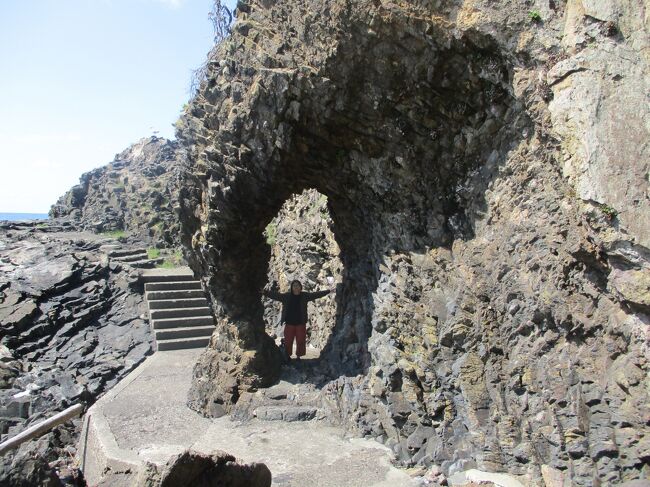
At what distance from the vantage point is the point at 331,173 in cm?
835

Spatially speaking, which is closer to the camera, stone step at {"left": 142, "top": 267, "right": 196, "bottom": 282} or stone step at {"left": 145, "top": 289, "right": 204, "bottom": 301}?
stone step at {"left": 145, "top": 289, "right": 204, "bottom": 301}

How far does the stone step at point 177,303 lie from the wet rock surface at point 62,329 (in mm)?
459

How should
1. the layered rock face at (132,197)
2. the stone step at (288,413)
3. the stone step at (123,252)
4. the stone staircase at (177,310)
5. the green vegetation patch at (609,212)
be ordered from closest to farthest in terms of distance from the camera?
the green vegetation patch at (609,212)
the stone step at (288,413)
the stone staircase at (177,310)
the stone step at (123,252)
the layered rock face at (132,197)

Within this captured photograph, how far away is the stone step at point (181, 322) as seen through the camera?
1403 centimetres

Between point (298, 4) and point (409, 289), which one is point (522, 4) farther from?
point (409, 289)

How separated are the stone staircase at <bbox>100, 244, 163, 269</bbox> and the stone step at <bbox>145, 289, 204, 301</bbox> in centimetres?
226

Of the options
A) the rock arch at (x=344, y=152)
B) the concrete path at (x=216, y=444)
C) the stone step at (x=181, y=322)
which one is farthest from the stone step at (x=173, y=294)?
the rock arch at (x=344, y=152)

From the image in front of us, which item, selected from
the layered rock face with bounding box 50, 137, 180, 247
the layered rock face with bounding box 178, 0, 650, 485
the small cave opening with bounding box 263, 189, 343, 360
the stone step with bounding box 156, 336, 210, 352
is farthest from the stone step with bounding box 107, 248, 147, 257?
the layered rock face with bounding box 178, 0, 650, 485

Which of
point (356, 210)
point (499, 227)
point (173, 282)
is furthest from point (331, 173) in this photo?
point (173, 282)

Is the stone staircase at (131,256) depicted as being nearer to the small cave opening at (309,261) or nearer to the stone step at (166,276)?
the stone step at (166,276)

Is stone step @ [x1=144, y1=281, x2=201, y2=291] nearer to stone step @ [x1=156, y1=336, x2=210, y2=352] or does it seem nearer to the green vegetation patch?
stone step @ [x1=156, y1=336, x2=210, y2=352]

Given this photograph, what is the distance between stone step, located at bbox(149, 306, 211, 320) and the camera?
14.4m

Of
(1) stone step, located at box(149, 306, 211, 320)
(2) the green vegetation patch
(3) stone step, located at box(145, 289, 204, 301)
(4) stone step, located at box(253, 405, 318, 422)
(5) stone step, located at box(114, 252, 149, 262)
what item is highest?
(2) the green vegetation patch

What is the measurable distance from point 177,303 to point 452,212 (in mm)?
10283
